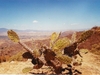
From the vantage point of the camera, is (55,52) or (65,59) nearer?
(65,59)

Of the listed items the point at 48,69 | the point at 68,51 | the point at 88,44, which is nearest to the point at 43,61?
the point at 68,51

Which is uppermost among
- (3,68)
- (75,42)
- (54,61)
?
(75,42)

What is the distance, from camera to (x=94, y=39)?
11.6 metres

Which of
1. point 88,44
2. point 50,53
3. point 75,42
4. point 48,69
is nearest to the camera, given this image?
point 50,53

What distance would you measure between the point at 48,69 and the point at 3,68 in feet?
3.81

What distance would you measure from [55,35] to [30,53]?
73cm

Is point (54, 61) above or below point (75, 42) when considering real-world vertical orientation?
below

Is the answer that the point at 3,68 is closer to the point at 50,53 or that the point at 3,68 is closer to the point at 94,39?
the point at 50,53

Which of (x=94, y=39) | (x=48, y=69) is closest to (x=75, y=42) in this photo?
(x=48, y=69)

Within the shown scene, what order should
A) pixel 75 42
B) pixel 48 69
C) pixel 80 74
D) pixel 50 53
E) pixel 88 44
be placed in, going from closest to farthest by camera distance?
pixel 50 53, pixel 75 42, pixel 80 74, pixel 48 69, pixel 88 44

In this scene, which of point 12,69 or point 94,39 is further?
point 94,39

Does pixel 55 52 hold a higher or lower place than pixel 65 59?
higher

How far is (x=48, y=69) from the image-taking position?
457cm

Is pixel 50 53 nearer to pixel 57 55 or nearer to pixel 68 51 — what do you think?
pixel 57 55
